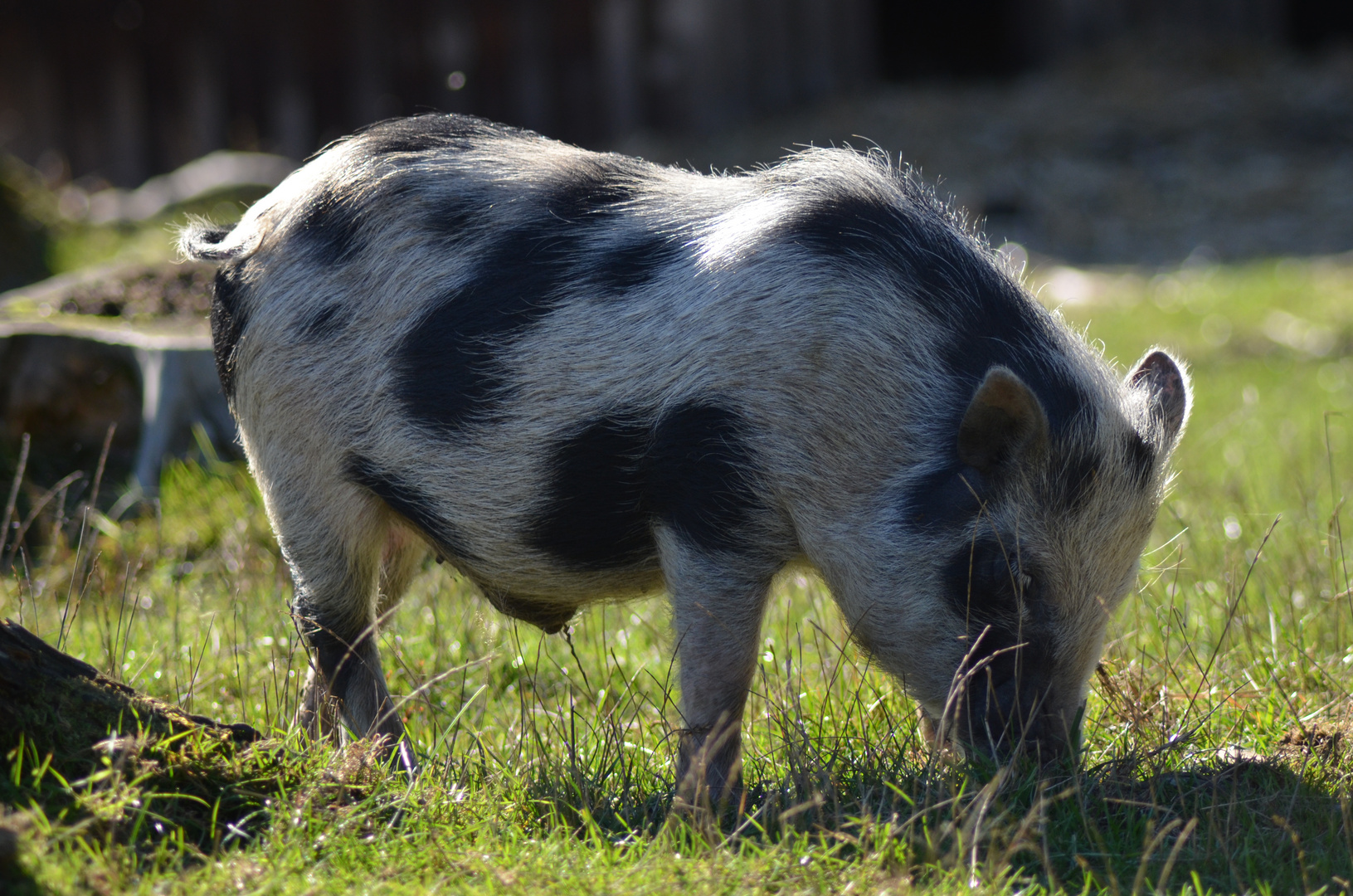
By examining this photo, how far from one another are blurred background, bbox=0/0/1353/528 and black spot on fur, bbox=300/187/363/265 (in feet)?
29.7

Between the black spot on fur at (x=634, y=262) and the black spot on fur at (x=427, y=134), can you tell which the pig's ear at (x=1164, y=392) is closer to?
the black spot on fur at (x=634, y=262)

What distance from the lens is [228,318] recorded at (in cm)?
365

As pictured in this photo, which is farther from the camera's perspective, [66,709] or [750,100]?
[750,100]

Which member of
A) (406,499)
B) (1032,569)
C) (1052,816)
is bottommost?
(1052,816)

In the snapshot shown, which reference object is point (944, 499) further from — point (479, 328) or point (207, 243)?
point (207, 243)

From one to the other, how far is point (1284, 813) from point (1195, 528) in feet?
9.16

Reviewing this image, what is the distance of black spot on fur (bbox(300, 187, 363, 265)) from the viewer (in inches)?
137

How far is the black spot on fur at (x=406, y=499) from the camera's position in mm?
3436

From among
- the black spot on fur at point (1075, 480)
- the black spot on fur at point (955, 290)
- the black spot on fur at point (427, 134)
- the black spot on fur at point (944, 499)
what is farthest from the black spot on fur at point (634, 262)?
the black spot on fur at point (1075, 480)

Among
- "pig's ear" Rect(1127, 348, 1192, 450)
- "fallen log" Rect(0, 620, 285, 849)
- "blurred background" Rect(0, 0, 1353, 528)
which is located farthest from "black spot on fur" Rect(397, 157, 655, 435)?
"blurred background" Rect(0, 0, 1353, 528)

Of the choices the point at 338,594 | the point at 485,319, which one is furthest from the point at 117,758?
the point at 485,319

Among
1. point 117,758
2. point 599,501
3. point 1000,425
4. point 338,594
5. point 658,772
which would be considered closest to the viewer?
point 117,758

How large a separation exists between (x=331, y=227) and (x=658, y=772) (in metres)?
1.72

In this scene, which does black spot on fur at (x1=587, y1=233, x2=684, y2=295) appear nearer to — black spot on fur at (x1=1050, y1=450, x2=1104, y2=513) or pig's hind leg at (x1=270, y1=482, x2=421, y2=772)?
pig's hind leg at (x1=270, y1=482, x2=421, y2=772)
